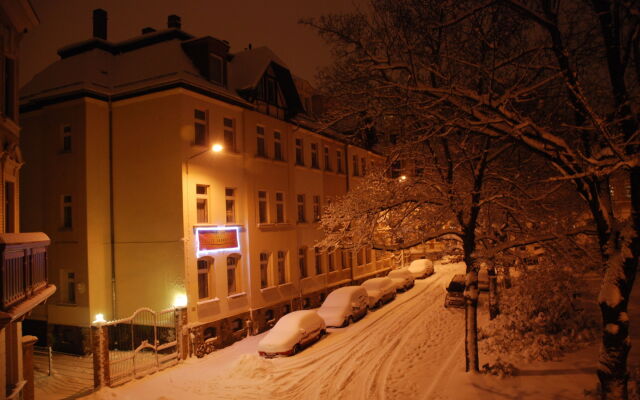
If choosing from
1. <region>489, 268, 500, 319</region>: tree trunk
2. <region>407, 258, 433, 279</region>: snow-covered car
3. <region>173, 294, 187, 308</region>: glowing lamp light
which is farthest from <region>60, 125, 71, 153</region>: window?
<region>407, 258, 433, 279</region>: snow-covered car

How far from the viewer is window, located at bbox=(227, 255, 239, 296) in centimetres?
2025

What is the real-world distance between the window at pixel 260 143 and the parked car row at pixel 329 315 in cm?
779

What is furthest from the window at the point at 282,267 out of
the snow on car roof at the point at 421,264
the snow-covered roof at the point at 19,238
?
the snow on car roof at the point at 421,264

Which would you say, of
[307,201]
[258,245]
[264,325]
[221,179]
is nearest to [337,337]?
[264,325]

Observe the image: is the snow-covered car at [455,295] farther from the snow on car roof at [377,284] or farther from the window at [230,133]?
the window at [230,133]

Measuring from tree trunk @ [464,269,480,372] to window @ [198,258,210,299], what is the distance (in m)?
10.8

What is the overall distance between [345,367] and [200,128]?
11335mm

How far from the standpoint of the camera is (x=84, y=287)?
1838 centimetres

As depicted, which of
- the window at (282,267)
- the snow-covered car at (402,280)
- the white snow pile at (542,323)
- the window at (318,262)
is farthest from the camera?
the snow-covered car at (402,280)

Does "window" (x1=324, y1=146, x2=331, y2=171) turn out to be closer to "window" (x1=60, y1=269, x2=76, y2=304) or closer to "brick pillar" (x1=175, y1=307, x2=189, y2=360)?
"brick pillar" (x1=175, y1=307, x2=189, y2=360)

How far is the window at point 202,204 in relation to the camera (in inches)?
741

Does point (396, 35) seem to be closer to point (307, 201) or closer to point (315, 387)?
point (315, 387)

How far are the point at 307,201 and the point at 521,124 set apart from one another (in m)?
19.9

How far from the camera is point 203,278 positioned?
18.7 metres
